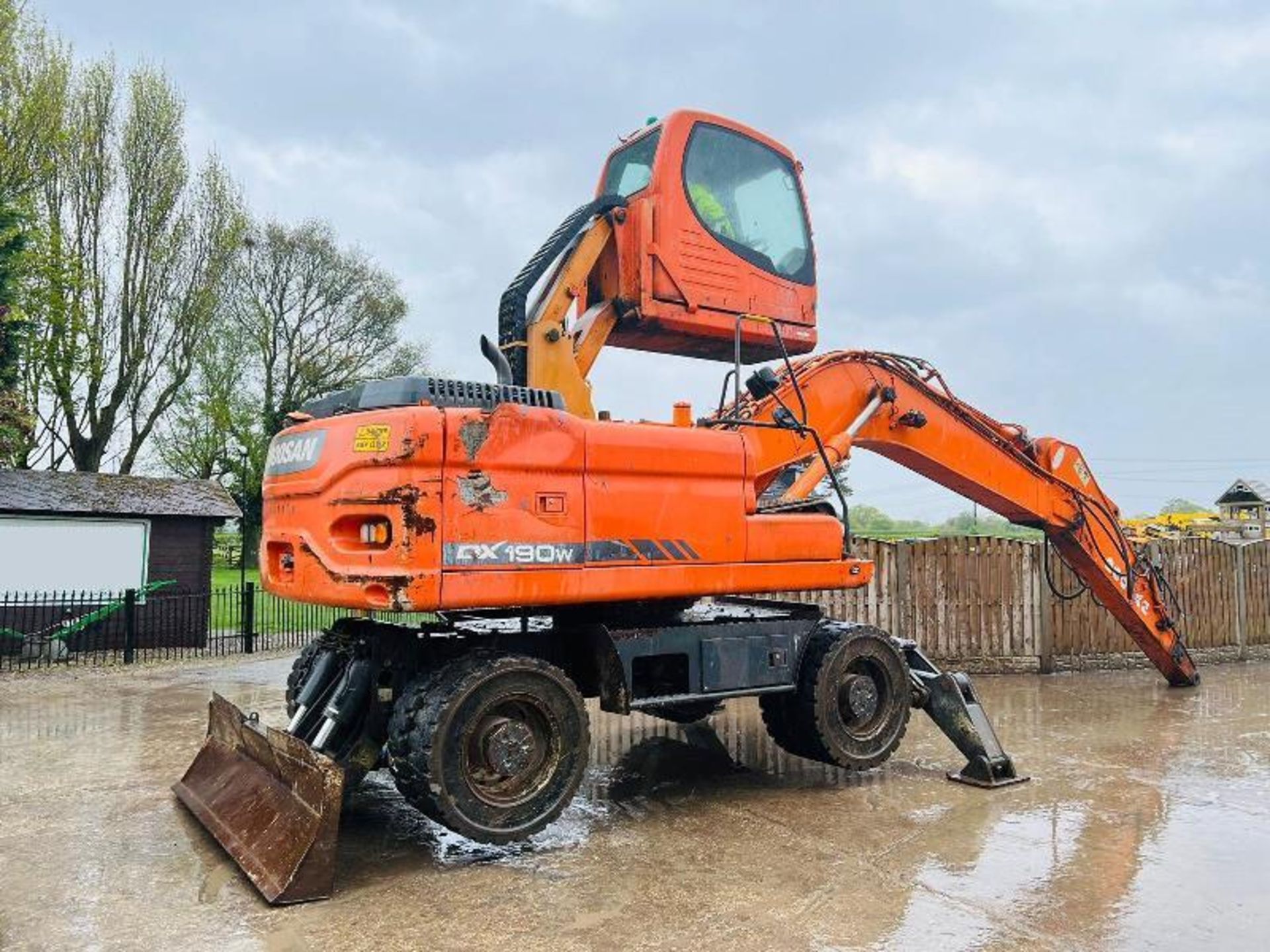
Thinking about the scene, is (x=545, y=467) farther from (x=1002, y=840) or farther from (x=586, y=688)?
(x=1002, y=840)

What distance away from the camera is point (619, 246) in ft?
21.5

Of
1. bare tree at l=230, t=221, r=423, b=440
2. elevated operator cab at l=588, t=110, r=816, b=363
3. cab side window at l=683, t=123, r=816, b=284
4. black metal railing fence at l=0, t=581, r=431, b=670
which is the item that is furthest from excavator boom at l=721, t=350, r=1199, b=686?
bare tree at l=230, t=221, r=423, b=440

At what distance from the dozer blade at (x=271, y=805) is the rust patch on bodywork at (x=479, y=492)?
1399mm

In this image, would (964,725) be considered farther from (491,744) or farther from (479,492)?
(479,492)

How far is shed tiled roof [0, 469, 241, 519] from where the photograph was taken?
1553 cm

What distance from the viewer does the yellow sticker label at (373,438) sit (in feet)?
16.0

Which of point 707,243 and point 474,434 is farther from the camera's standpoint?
point 707,243

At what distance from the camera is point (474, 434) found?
5000 mm

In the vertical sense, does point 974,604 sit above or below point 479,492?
below

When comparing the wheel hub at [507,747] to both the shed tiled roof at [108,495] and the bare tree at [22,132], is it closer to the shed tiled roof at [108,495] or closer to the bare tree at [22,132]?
the shed tiled roof at [108,495]

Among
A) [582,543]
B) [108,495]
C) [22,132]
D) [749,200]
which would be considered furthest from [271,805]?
[22,132]

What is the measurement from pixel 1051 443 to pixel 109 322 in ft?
82.7

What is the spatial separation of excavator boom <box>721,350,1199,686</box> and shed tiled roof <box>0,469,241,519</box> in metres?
12.6

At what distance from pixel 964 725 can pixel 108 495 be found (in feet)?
49.4
